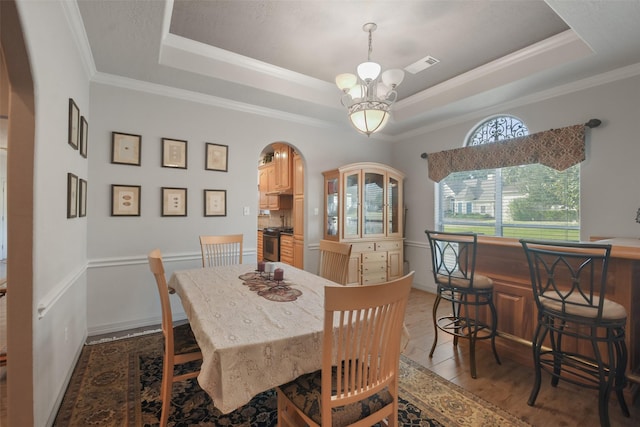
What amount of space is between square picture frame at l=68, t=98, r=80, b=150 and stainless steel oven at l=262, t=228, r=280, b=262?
3.44 m

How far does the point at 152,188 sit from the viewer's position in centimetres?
325

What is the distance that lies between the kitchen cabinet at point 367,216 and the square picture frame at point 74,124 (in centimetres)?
287

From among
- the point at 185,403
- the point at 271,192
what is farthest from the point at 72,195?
the point at 271,192

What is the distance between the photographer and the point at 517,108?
12.0 ft

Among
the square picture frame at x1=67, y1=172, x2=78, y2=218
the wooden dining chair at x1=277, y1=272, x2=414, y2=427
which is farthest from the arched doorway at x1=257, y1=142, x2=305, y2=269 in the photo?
the wooden dining chair at x1=277, y1=272, x2=414, y2=427

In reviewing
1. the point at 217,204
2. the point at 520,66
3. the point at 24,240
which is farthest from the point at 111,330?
the point at 520,66

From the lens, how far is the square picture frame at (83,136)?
2.53 m

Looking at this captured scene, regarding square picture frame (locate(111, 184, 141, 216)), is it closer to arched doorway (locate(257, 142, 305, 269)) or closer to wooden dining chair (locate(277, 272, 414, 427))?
arched doorway (locate(257, 142, 305, 269))

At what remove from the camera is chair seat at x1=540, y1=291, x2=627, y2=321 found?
1730 millimetres

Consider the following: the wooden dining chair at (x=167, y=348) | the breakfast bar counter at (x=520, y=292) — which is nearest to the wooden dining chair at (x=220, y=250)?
the wooden dining chair at (x=167, y=348)

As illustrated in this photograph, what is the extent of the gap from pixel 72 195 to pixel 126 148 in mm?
1046

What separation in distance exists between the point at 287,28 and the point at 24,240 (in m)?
2.36

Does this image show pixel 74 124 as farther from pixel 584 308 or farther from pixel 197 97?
pixel 584 308

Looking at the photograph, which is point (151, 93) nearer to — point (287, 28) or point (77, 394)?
point (287, 28)
